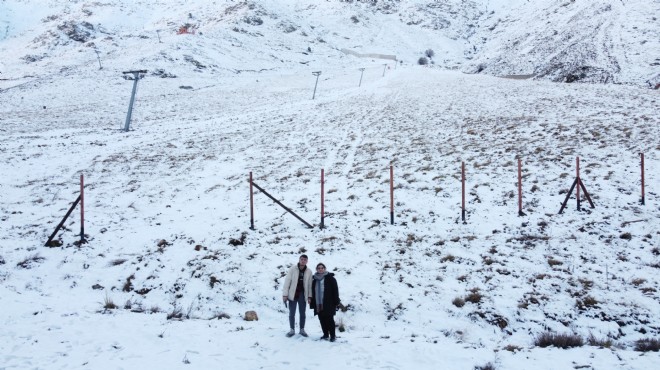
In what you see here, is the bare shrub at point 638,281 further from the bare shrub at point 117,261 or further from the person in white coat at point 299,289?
the bare shrub at point 117,261

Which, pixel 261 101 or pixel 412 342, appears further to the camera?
pixel 261 101

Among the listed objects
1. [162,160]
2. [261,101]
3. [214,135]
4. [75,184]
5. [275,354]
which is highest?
[261,101]

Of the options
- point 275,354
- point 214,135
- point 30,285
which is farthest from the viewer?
point 214,135

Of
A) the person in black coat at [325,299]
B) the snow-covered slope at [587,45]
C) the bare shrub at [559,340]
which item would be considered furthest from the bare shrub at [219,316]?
the snow-covered slope at [587,45]

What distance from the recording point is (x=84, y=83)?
2172 inches

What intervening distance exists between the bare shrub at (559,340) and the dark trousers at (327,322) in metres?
4.01

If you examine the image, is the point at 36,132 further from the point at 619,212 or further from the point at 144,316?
the point at 619,212

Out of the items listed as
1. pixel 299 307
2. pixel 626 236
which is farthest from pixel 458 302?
pixel 626 236

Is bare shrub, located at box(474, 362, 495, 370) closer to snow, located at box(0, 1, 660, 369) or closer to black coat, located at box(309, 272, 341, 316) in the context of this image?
snow, located at box(0, 1, 660, 369)

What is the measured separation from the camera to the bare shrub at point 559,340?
24.5ft

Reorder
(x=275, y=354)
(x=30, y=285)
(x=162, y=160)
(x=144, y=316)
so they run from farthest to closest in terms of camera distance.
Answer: (x=162, y=160), (x=30, y=285), (x=144, y=316), (x=275, y=354)

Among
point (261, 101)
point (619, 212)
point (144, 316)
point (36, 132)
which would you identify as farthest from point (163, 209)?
point (261, 101)

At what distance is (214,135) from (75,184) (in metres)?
11.5

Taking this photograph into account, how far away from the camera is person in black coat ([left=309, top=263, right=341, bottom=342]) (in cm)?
806
